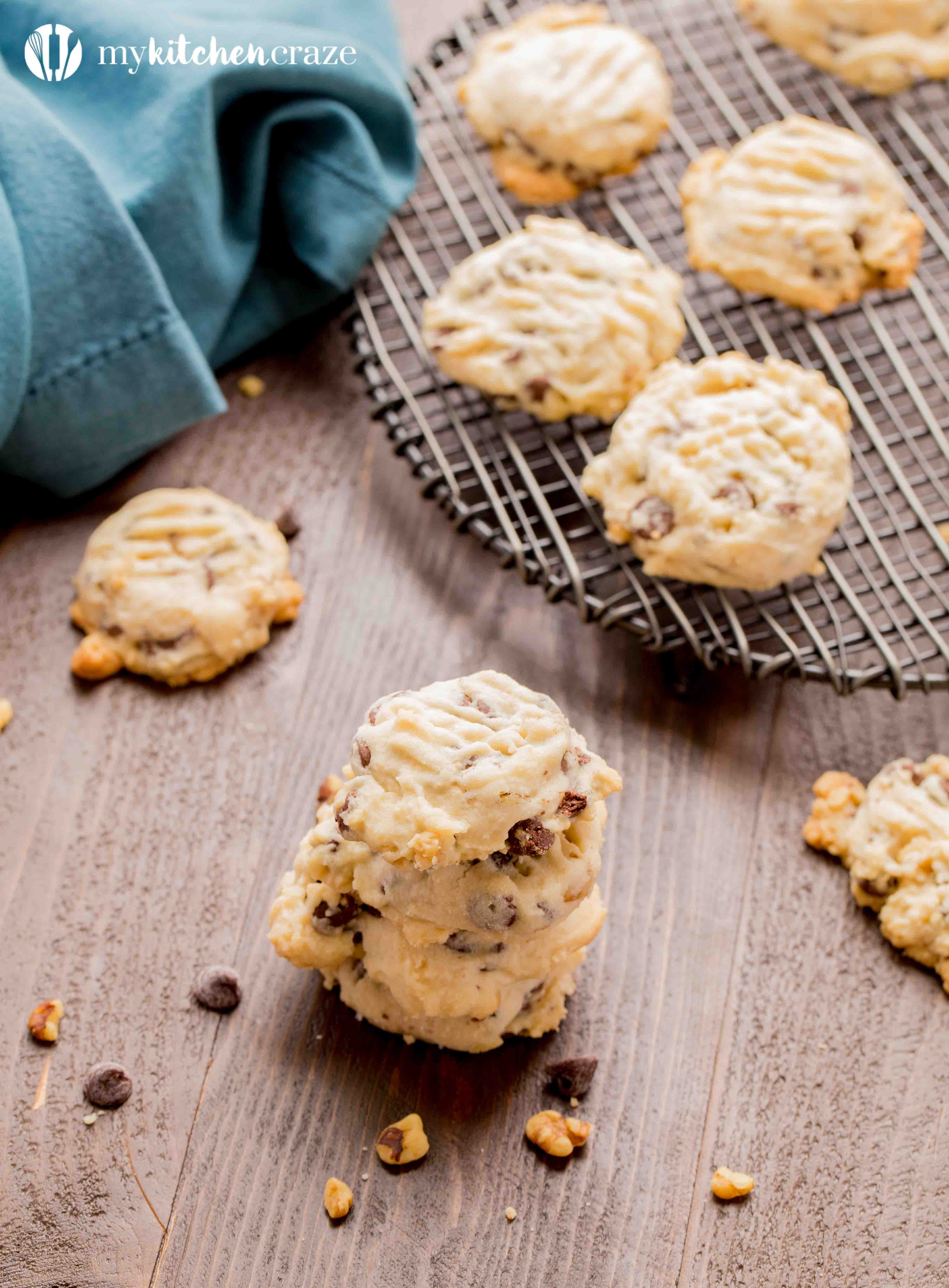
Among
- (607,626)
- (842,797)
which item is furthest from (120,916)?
(842,797)

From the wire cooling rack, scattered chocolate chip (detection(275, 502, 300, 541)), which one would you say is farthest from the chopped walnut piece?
scattered chocolate chip (detection(275, 502, 300, 541))

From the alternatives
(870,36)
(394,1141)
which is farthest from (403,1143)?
(870,36)

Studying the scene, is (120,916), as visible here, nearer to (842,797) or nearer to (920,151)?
(842,797)

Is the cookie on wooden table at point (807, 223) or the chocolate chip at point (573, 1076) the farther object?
the cookie on wooden table at point (807, 223)

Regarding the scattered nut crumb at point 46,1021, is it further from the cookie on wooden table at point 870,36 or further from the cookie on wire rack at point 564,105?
the cookie on wooden table at point 870,36

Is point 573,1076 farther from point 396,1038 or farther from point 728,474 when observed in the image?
point 728,474

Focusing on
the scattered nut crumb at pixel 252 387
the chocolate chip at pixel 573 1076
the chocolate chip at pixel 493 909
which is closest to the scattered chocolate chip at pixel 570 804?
the chocolate chip at pixel 493 909

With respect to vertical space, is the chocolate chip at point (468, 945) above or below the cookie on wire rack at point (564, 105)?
below
